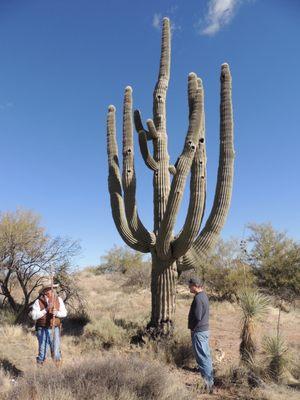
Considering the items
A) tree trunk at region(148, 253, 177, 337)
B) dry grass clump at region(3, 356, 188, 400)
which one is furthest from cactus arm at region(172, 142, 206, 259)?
dry grass clump at region(3, 356, 188, 400)

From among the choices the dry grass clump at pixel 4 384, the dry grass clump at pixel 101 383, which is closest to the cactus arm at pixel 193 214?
the dry grass clump at pixel 101 383

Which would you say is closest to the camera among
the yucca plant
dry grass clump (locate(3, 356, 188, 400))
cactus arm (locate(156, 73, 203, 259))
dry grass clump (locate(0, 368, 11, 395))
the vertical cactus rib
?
dry grass clump (locate(3, 356, 188, 400))

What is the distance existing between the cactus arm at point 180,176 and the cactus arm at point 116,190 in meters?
1.10

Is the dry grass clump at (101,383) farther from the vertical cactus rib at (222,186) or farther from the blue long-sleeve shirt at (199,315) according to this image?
the vertical cactus rib at (222,186)

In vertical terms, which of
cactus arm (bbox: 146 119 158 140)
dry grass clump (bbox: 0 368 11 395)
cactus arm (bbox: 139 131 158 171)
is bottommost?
dry grass clump (bbox: 0 368 11 395)

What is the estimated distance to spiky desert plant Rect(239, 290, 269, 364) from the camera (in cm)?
679

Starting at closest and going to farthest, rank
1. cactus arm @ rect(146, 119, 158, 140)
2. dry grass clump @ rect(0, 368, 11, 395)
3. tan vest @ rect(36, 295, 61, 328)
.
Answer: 1. dry grass clump @ rect(0, 368, 11, 395)
2. tan vest @ rect(36, 295, 61, 328)
3. cactus arm @ rect(146, 119, 158, 140)

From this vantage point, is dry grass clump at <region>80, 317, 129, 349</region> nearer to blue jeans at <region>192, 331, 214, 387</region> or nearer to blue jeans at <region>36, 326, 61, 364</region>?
blue jeans at <region>36, 326, 61, 364</region>

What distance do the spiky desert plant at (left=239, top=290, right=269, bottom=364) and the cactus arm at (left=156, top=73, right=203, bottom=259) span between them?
2.06 m

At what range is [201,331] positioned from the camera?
6215 millimetres

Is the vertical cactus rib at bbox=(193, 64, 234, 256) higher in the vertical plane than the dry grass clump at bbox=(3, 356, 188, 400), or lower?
higher

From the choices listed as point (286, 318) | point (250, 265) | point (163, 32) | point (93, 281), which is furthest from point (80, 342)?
point (93, 281)

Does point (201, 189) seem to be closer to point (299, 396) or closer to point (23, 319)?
point (299, 396)

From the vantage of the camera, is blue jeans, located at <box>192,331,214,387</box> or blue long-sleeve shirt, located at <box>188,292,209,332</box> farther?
blue long-sleeve shirt, located at <box>188,292,209,332</box>
